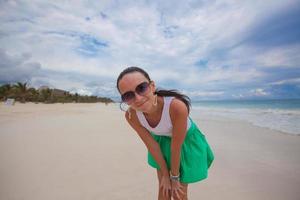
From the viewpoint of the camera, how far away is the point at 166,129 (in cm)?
168

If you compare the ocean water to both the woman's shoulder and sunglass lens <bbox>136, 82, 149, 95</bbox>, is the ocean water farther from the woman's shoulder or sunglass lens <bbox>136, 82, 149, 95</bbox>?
sunglass lens <bbox>136, 82, 149, 95</bbox>

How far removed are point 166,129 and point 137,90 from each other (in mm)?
416

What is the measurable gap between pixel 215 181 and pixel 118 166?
181 centimetres

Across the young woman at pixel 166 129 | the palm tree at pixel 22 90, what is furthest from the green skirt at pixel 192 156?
the palm tree at pixel 22 90

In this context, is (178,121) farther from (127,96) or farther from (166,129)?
(127,96)

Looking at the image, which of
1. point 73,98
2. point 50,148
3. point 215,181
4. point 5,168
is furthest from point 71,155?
point 73,98

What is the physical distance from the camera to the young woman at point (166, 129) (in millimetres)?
1565

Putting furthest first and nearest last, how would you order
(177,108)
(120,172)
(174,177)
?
(120,172)
(174,177)
(177,108)

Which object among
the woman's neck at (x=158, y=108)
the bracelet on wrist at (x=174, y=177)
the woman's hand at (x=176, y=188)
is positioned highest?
the woman's neck at (x=158, y=108)

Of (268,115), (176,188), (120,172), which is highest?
(268,115)

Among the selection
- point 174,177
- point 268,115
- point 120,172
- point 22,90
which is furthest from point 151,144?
point 22,90

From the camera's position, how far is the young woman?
1.57 meters

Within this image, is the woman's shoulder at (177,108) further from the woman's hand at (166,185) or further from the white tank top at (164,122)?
the woman's hand at (166,185)

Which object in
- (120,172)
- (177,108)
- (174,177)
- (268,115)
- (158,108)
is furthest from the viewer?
(268,115)
